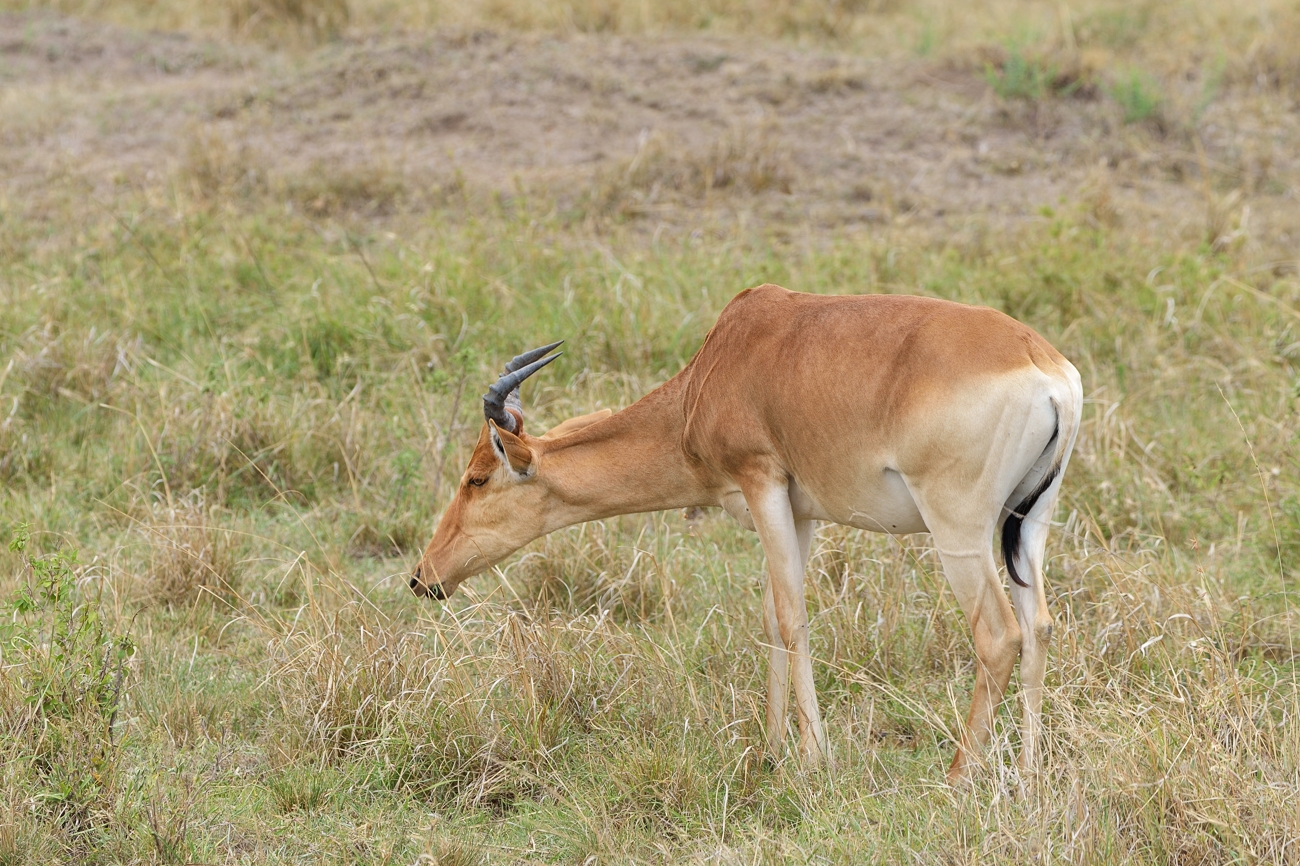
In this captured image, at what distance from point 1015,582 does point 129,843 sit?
2564mm

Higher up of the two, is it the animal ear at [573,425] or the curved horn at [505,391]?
the curved horn at [505,391]

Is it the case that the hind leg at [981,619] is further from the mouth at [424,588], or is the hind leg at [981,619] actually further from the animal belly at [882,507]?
the mouth at [424,588]

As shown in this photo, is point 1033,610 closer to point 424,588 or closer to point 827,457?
point 827,457

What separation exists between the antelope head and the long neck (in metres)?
0.08

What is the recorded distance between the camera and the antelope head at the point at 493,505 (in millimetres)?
4461

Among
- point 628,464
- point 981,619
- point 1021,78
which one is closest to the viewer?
point 981,619

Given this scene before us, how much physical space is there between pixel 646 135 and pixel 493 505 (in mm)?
5554

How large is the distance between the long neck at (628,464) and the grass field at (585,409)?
49 centimetres

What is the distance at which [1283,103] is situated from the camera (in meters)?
10.2

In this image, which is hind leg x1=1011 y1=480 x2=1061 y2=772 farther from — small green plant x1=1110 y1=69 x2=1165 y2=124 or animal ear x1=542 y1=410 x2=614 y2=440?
small green plant x1=1110 y1=69 x2=1165 y2=124

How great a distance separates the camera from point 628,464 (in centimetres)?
446

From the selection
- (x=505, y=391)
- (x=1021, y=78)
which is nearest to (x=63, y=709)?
(x=505, y=391)

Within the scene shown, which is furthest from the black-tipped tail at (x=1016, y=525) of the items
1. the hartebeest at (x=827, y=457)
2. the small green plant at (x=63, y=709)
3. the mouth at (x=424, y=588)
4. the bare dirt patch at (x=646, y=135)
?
the bare dirt patch at (x=646, y=135)

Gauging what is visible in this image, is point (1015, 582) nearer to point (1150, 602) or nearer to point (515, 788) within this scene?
point (1150, 602)
